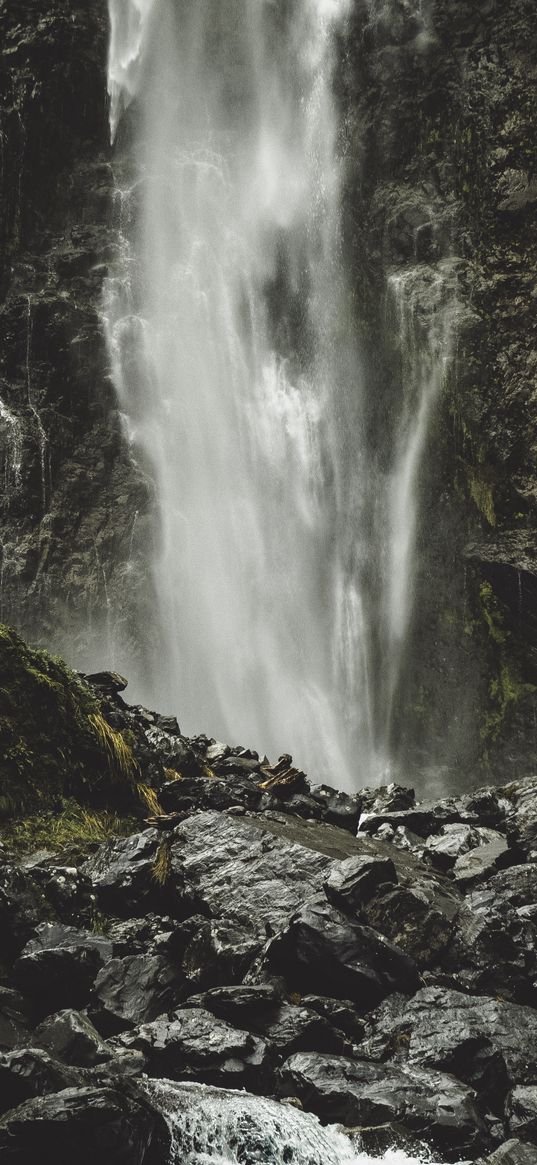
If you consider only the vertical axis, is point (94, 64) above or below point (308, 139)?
above

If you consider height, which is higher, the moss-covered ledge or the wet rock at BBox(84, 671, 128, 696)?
the wet rock at BBox(84, 671, 128, 696)

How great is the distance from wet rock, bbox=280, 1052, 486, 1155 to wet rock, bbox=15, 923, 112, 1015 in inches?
48.0

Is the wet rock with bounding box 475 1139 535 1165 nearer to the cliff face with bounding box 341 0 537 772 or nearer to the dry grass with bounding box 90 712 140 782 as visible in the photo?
the dry grass with bounding box 90 712 140 782

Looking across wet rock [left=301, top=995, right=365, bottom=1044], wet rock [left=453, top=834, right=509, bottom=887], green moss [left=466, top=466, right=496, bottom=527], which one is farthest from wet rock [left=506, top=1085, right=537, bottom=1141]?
green moss [left=466, top=466, right=496, bottom=527]

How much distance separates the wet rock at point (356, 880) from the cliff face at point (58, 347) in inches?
857

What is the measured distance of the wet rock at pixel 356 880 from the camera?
5.95 m

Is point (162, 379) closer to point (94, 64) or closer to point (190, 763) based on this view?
point (94, 64)

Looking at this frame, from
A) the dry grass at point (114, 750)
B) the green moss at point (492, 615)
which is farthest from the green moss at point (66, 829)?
the green moss at point (492, 615)

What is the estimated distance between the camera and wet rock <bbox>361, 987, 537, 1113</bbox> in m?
4.72

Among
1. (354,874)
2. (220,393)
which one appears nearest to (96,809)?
(354,874)

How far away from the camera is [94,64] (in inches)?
1259

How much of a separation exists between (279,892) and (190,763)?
13.2ft

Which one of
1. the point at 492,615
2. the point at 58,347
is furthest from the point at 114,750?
the point at 58,347

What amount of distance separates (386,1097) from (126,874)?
8.48 feet
